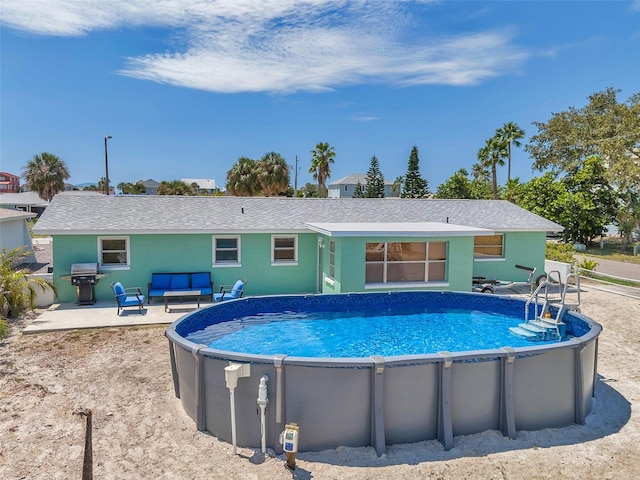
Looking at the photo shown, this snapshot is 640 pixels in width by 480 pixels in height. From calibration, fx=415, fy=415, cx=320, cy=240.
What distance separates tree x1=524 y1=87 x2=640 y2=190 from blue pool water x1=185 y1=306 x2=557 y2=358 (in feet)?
95.9

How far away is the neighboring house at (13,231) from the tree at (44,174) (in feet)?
89.8

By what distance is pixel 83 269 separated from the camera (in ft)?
49.9

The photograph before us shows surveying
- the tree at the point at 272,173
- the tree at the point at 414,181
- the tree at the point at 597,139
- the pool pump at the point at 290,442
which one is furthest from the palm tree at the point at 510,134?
the pool pump at the point at 290,442

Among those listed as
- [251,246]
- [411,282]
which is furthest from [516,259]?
[251,246]

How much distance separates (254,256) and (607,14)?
2004cm

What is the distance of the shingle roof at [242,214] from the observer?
16094 mm

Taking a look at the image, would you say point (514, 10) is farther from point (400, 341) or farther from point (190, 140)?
point (190, 140)

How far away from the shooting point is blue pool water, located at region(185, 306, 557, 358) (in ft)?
35.0

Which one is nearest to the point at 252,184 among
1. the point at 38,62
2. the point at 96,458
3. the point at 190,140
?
the point at 190,140

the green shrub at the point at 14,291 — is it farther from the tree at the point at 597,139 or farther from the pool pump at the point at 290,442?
→ the tree at the point at 597,139

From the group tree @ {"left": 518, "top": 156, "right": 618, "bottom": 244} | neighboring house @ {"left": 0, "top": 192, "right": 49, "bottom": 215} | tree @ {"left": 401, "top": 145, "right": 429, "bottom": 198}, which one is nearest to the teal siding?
tree @ {"left": 518, "top": 156, "right": 618, "bottom": 244}

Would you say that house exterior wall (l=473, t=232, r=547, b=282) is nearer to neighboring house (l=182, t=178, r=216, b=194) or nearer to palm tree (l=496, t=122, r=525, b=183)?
palm tree (l=496, t=122, r=525, b=183)

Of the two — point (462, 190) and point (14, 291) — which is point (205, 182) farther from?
point (14, 291)

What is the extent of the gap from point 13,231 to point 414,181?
56564 millimetres
